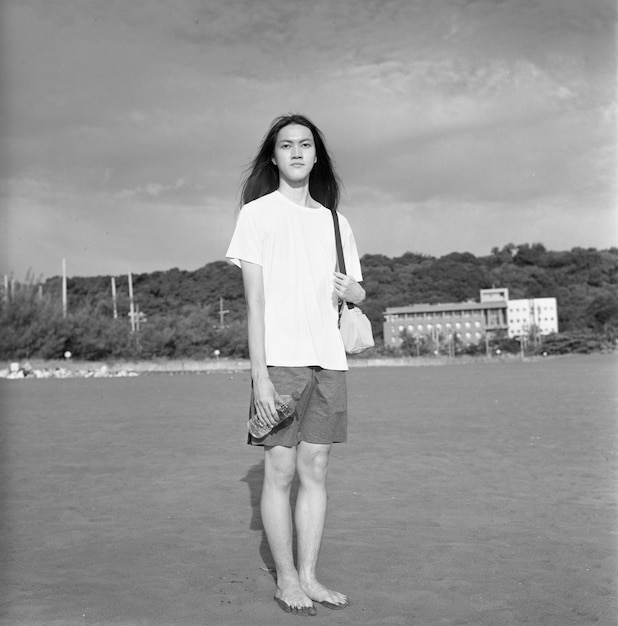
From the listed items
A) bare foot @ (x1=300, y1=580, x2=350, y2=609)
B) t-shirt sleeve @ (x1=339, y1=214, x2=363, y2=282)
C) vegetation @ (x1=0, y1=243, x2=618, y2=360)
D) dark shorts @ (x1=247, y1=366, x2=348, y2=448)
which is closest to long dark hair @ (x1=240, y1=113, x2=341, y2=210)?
t-shirt sleeve @ (x1=339, y1=214, x2=363, y2=282)

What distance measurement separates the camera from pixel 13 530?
3.84 meters

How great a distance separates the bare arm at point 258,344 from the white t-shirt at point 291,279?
39 millimetres

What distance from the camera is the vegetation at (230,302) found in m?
41.0

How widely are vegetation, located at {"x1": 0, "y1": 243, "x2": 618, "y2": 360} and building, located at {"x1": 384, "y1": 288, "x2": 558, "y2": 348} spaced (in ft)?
6.31

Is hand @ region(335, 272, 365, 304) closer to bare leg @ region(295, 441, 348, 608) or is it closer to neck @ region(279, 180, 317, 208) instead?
neck @ region(279, 180, 317, 208)

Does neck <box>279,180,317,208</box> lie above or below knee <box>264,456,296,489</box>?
above

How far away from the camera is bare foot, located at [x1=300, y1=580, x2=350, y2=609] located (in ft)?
8.45

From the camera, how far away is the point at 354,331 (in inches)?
108

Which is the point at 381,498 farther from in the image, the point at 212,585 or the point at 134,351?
the point at 134,351

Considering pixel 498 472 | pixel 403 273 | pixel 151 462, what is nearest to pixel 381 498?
pixel 498 472

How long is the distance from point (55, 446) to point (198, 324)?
48.2 metres

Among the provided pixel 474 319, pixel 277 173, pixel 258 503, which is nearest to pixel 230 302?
pixel 474 319

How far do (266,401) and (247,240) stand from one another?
1.85 feet

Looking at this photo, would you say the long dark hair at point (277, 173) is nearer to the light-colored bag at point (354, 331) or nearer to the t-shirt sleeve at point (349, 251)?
the t-shirt sleeve at point (349, 251)
